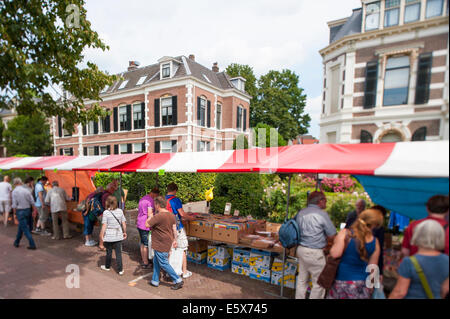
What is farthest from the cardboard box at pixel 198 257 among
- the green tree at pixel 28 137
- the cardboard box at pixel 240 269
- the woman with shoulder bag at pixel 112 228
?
the green tree at pixel 28 137

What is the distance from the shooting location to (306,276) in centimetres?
321

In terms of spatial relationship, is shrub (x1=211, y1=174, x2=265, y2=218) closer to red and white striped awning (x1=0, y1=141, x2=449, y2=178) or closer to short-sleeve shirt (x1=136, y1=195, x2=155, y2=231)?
red and white striped awning (x1=0, y1=141, x2=449, y2=178)

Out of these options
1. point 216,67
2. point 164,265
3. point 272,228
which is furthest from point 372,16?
point 216,67

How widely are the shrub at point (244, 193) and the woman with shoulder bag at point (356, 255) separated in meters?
6.09

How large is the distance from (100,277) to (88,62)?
560 cm

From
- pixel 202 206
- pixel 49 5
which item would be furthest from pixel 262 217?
pixel 49 5

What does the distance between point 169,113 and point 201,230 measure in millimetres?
14794

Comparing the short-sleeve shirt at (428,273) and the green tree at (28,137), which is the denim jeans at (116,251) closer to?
the short-sleeve shirt at (428,273)

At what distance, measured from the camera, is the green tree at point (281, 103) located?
2970cm

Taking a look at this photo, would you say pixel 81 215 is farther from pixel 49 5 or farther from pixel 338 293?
pixel 338 293

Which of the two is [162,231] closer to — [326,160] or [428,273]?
[326,160]

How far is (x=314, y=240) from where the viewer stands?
120 inches

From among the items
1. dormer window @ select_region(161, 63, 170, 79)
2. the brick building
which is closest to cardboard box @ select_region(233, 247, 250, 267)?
the brick building

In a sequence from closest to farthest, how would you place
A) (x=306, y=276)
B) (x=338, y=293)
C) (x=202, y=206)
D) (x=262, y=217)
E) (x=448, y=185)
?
(x=448, y=185) < (x=338, y=293) < (x=306, y=276) < (x=262, y=217) < (x=202, y=206)
